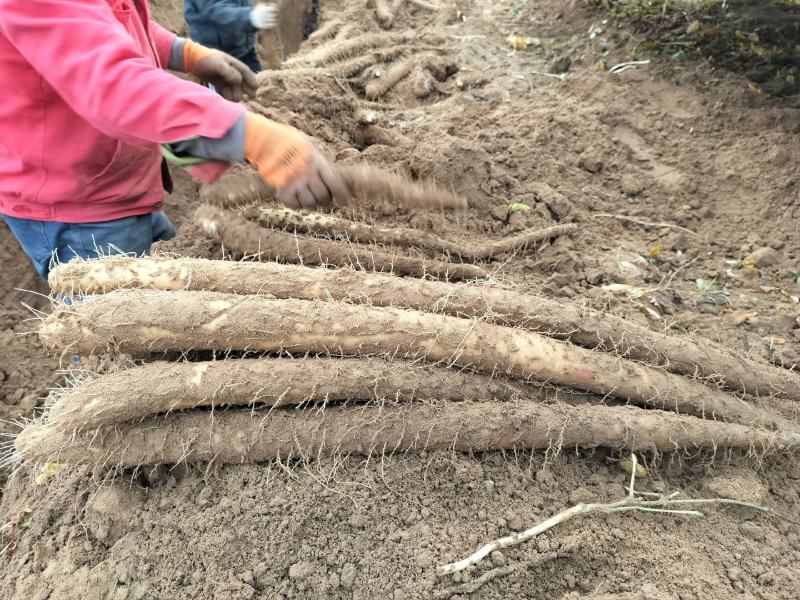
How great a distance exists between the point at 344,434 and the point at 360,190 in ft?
2.57

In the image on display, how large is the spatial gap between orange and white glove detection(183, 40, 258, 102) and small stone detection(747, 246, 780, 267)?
2.59 m

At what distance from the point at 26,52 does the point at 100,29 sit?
0.67 ft

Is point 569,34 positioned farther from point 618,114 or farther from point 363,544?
point 363,544

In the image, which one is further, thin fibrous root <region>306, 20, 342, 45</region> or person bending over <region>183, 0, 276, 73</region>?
thin fibrous root <region>306, 20, 342, 45</region>

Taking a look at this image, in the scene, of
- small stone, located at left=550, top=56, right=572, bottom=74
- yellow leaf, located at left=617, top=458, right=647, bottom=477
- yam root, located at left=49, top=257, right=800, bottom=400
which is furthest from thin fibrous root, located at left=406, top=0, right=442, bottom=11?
yellow leaf, located at left=617, top=458, right=647, bottom=477

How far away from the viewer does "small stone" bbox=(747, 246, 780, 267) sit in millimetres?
2514

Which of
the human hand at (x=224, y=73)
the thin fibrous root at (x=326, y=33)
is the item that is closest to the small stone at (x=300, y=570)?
the human hand at (x=224, y=73)

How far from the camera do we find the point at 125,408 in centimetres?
143

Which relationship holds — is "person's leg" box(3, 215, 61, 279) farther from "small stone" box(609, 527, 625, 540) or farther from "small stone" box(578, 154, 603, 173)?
"small stone" box(578, 154, 603, 173)

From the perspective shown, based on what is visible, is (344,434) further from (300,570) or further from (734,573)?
(734,573)

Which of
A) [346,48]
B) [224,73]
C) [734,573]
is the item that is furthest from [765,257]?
[346,48]

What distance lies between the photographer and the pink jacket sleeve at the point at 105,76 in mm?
1290

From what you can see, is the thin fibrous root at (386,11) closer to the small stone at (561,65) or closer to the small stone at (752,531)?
the small stone at (561,65)

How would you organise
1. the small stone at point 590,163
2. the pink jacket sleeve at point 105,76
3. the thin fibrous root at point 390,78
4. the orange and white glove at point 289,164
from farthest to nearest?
the thin fibrous root at point 390,78
the small stone at point 590,163
the orange and white glove at point 289,164
the pink jacket sleeve at point 105,76
